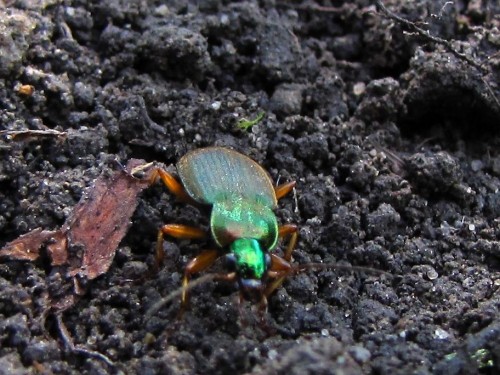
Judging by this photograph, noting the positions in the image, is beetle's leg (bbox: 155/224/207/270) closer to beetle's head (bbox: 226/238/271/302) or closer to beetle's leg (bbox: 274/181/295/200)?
beetle's head (bbox: 226/238/271/302)

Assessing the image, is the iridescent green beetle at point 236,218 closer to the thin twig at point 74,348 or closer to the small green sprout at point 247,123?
the small green sprout at point 247,123

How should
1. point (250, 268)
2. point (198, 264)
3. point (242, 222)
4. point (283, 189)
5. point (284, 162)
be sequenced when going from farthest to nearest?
point (284, 162), point (283, 189), point (242, 222), point (198, 264), point (250, 268)

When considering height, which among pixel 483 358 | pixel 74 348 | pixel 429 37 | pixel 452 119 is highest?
pixel 429 37

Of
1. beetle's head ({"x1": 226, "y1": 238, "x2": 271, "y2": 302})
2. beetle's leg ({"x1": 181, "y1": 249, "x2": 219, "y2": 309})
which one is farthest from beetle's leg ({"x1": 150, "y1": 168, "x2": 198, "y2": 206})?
beetle's head ({"x1": 226, "y1": 238, "x2": 271, "y2": 302})

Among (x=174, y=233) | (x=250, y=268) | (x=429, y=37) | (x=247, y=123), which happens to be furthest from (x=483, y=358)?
(x=429, y=37)

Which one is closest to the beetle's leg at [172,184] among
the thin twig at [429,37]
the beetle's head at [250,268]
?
the beetle's head at [250,268]

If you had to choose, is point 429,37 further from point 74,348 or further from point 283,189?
point 74,348

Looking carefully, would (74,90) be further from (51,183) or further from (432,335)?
(432,335)
